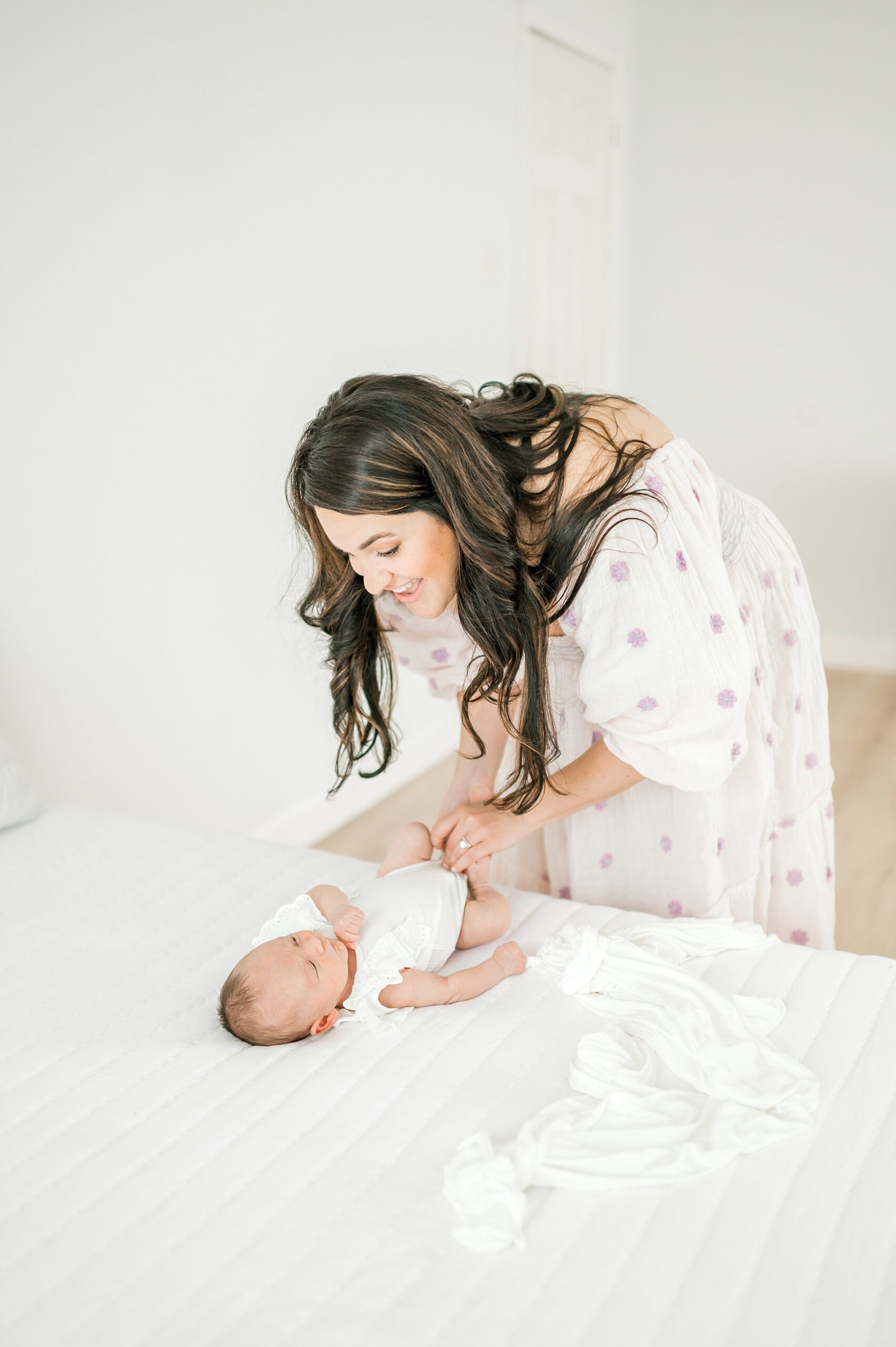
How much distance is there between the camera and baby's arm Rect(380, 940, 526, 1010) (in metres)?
1.24

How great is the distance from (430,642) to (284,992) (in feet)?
1.95

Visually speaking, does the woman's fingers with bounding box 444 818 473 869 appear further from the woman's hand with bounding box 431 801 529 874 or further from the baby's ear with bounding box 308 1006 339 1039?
the baby's ear with bounding box 308 1006 339 1039

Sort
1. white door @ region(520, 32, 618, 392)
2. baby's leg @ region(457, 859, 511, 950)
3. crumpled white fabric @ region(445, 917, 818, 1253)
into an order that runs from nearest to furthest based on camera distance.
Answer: crumpled white fabric @ region(445, 917, 818, 1253) < baby's leg @ region(457, 859, 511, 950) < white door @ region(520, 32, 618, 392)

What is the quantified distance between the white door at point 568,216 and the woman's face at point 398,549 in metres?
2.33

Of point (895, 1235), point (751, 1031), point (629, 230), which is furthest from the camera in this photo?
point (629, 230)

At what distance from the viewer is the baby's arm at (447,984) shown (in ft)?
4.08

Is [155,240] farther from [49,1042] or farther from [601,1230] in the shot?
[601,1230]

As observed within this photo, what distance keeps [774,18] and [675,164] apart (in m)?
0.58

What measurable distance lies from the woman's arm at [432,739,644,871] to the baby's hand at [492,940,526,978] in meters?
Answer: 0.15

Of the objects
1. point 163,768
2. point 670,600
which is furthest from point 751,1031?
point 163,768

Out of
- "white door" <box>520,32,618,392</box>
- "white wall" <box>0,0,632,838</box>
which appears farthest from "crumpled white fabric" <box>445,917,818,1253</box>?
"white door" <box>520,32,618,392</box>

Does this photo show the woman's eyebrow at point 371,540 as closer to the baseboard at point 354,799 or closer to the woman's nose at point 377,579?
the woman's nose at point 377,579

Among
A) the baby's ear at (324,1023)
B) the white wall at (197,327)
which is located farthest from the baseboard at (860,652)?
the baby's ear at (324,1023)

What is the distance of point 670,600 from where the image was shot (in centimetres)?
119
